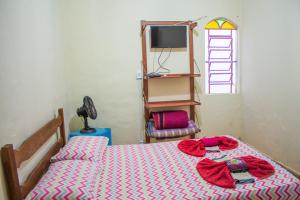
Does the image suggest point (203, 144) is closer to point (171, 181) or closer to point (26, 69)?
point (171, 181)

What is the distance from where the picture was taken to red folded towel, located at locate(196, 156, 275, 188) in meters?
1.60

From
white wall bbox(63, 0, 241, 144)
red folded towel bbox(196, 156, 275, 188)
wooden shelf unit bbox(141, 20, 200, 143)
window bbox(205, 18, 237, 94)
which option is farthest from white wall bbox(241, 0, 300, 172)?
red folded towel bbox(196, 156, 275, 188)

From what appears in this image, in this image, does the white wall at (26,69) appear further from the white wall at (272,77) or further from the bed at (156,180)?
the white wall at (272,77)

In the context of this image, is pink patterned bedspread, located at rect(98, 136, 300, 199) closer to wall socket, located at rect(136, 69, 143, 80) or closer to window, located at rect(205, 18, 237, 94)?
wall socket, located at rect(136, 69, 143, 80)

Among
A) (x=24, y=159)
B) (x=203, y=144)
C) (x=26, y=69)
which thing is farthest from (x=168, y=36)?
(x=24, y=159)

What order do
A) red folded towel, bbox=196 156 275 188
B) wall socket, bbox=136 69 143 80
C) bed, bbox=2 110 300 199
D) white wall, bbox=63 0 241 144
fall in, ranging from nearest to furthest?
bed, bbox=2 110 300 199 → red folded towel, bbox=196 156 275 188 → white wall, bbox=63 0 241 144 → wall socket, bbox=136 69 143 80

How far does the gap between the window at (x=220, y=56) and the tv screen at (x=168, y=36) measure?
0.45 metres

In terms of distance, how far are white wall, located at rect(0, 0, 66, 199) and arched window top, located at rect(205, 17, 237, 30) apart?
224cm

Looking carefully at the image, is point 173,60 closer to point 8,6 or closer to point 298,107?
point 298,107

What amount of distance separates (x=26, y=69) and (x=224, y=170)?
1.67 meters

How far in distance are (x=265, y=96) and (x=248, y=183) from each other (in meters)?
1.80

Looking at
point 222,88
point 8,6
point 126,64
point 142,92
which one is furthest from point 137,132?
point 8,6

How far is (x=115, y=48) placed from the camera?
317cm

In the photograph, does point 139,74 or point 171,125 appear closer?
point 171,125
